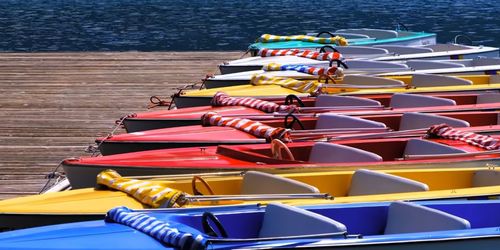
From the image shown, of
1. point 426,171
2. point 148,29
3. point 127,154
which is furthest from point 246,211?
point 148,29

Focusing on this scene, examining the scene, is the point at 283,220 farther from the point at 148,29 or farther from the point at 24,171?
the point at 148,29

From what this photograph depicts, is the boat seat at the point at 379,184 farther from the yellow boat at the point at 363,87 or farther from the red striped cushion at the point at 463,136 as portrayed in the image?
the yellow boat at the point at 363,87

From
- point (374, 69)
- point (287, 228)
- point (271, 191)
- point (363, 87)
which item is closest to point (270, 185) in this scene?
point (271, 191)

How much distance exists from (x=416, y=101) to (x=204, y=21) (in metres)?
34.4

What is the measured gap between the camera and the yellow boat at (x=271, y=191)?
19.1 ft

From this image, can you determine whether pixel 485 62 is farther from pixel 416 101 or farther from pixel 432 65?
pixel 416 101

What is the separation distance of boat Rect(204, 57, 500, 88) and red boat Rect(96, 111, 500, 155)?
2.13 m

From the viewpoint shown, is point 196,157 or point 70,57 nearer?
point 196,157

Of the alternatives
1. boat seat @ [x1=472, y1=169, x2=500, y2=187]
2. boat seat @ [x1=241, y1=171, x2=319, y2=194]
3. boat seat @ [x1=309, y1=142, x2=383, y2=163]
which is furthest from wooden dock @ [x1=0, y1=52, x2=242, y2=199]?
boat seat @ [x1=472, y1=169, x2=500, y2=187]

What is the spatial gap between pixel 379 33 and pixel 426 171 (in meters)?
8.43

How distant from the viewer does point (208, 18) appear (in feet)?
148

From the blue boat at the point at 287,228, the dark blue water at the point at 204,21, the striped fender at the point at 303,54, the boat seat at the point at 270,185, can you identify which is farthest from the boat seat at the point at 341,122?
the dark blue water at the point at 204,21

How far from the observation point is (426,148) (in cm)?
734

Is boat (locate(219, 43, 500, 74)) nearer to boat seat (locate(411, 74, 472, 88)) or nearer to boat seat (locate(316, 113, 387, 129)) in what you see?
boat seat (locate(411, 74, 472, 88))
